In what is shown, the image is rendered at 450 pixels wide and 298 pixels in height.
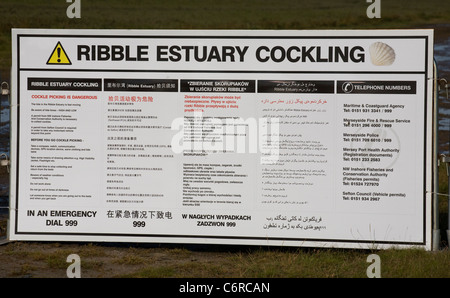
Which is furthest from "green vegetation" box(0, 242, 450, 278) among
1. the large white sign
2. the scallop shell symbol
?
the scallop shell symbol

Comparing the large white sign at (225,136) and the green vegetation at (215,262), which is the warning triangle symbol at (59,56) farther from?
the green vegetation at (215,262)

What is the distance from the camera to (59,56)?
31.4 ft

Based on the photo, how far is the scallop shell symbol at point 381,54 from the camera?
9.20m

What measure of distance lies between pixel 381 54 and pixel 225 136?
217 cm

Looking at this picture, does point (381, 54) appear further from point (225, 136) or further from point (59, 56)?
point (59, 56)

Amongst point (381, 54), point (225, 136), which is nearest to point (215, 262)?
point (225, 136)

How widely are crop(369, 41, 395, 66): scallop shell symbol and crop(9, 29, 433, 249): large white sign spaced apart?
17 mm

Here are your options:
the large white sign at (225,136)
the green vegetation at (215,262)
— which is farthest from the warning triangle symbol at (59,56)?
the green vegetation at (215,262)

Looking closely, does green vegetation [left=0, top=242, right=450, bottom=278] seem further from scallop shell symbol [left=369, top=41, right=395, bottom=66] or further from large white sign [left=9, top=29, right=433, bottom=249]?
scallop shell symbol [left=369, top=41, right=395, bottom=66]

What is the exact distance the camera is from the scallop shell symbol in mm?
9195
